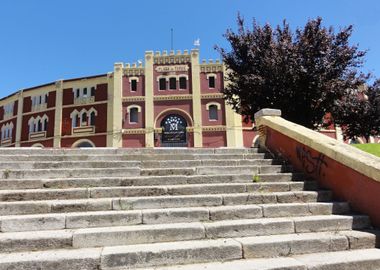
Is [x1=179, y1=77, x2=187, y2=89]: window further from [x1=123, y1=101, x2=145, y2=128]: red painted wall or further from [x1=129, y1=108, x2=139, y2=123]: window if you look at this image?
[x1=129, y1=108, x2=139, y2=123]: window

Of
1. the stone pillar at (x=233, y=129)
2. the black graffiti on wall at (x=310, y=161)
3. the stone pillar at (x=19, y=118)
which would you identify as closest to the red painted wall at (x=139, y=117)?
the stone pillar at (x=233, y=129)

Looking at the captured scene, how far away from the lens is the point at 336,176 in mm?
5812

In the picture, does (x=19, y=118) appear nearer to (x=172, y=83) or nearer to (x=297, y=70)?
(x=172, y=83)

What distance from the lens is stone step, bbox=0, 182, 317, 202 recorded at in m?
5.01

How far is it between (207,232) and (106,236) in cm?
133

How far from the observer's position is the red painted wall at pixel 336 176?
5008 mm

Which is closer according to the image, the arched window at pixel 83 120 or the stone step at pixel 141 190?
the stone step at pixel 141 190

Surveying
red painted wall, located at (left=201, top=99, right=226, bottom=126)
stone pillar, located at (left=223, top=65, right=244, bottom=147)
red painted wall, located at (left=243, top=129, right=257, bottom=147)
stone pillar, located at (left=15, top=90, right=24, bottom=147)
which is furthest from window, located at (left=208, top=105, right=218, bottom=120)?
stone pillar, located at (left=15, top=90, right=24, bottom=147)

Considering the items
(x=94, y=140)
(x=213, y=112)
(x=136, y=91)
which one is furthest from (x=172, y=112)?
(x=94, y=140)

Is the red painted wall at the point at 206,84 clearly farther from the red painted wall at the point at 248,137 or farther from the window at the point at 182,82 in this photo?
the red painted wall at the point at 248,137

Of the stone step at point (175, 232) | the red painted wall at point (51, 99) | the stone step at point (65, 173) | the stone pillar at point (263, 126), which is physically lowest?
the stone step at point (175, 232)

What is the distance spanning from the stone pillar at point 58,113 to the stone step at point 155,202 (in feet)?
101

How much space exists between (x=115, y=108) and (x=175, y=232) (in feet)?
95.5

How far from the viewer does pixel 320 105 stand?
46.1 ft
